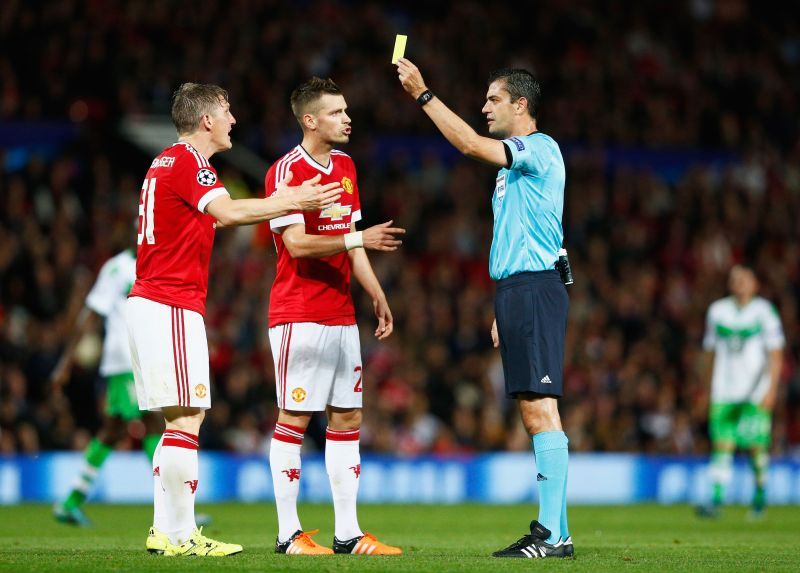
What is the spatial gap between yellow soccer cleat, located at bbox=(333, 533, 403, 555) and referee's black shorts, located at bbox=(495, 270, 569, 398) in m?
1.26

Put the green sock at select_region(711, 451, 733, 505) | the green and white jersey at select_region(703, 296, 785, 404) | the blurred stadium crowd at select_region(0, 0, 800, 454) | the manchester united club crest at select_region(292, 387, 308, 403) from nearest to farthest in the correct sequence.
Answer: the manchester united club crest at select_region(292, 387, 308, 403) → the green sock at select_region(711, 451, 733, 505) → the green and white jersey at select_region(703, 296, 785, 404) → the blurred stadium crowd at select_region(0, 0, 800, 454)

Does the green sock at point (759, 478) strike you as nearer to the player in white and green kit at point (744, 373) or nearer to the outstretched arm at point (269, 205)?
the player in white and green kit at point (744, 373)

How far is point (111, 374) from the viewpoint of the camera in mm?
11742

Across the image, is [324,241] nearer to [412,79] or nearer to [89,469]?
[412,79]

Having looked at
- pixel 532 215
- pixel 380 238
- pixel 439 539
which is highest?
pixel 532 215

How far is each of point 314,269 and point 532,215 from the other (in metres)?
1.41

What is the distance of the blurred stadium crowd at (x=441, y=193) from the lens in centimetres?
1686

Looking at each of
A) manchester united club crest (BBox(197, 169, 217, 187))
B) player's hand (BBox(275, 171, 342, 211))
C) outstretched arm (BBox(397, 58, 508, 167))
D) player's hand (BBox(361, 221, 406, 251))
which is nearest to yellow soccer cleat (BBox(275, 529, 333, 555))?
player's hand (BBox(361, 221, 406, 251))

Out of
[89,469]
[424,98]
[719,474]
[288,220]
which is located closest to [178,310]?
[288,220]

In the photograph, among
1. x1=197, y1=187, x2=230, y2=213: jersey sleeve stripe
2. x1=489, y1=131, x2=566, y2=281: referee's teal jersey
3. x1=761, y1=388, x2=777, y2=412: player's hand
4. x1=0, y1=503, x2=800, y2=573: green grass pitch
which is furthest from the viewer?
x1=761, y1=388, x2=777, y2=412: player's hand

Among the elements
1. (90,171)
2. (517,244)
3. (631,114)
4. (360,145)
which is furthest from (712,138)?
(517,244)

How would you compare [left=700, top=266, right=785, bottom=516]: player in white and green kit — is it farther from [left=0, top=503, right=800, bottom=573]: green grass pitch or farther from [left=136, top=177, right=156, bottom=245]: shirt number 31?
[left=136, top=177, right=156, bottom=245]: shirt number 31

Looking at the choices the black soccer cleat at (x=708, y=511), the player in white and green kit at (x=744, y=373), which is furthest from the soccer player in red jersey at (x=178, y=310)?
the player in white and green kit at (x=744, y=373)

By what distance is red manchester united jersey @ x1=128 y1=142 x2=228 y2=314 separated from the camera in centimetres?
739
